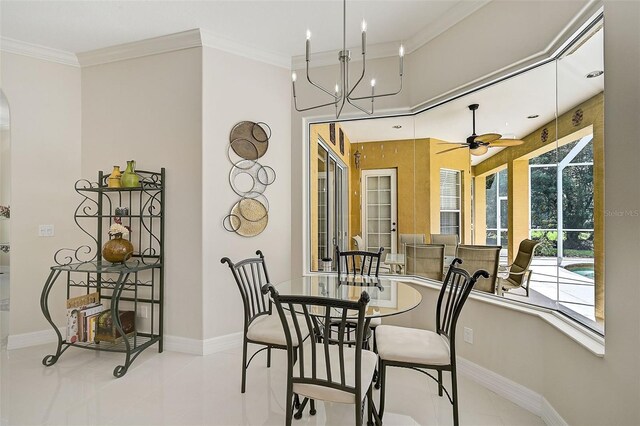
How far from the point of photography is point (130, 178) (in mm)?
2988

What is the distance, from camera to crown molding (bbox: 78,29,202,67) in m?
3.04

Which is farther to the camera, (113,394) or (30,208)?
(30,208)

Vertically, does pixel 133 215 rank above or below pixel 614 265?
above

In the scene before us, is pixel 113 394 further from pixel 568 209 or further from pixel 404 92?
pixel 404 92

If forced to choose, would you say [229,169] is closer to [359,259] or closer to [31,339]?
[359,259]

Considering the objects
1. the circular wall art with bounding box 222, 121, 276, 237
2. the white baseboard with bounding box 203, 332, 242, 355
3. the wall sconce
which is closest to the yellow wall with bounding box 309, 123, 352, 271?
the wall sconce

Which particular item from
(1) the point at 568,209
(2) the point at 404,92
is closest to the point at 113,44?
(2) the point at 404,92

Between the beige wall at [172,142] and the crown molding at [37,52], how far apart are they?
42 centimetres

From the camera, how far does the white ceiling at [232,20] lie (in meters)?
2.62

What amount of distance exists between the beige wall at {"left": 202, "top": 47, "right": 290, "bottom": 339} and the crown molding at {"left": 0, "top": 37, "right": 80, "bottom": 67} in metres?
1.59

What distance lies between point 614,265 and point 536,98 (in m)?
1.30

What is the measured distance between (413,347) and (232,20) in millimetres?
2968

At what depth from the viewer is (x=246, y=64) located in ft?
10.8

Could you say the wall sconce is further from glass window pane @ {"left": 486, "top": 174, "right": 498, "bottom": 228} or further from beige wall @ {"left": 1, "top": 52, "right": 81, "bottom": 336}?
beige wall @ {"left": 1, "top": 52, "right": 81, "bottom": 336}
